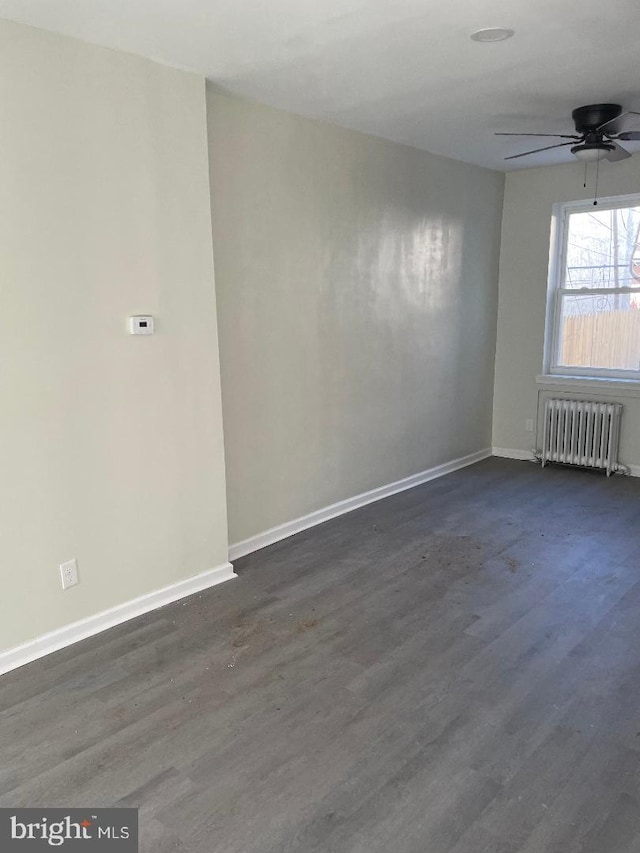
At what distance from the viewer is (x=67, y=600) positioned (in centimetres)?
287

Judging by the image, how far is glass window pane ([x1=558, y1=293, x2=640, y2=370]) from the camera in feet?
17.7

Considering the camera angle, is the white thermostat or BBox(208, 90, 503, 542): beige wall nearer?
the white thermostat

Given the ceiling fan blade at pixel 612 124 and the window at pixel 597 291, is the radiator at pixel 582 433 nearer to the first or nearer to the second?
the window at pixel 597 291

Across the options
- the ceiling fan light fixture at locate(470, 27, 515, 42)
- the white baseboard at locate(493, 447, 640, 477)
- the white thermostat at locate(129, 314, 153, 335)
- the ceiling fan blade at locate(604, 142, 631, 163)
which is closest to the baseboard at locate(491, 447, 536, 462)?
the white baseboard at locate(493, 447, 640, 477)

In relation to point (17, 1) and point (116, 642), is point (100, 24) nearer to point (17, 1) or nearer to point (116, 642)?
point (17, 1)

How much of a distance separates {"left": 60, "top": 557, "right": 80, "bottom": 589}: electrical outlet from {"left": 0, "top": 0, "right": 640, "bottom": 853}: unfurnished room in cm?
1

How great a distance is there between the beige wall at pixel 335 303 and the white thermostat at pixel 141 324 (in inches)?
24.4

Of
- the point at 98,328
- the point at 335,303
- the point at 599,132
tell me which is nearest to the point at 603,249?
the point at 599,132

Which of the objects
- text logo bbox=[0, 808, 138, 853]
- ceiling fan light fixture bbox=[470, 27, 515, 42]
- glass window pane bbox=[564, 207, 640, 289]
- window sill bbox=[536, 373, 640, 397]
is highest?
ceiling fan light fixture bbox=[470, 27, 515, 42]

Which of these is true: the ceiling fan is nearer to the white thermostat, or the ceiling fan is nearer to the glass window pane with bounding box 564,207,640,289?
the glass window pane with bounding box 564,207,640,289

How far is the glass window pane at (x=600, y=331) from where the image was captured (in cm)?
541

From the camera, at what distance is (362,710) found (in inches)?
95.0

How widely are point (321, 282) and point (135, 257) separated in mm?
1507

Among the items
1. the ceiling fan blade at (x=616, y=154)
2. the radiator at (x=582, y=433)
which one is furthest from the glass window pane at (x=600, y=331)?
the ceiling fan blade at (x=616, y=154)
